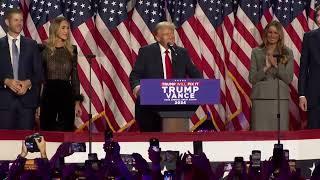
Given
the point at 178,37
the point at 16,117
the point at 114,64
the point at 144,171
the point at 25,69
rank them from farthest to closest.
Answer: the point at 178,37 < the point at 114,64 < the point at 25,69 < the point at 16,117 < the point at 144,171

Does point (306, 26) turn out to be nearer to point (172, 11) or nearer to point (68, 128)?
point (172, 11)

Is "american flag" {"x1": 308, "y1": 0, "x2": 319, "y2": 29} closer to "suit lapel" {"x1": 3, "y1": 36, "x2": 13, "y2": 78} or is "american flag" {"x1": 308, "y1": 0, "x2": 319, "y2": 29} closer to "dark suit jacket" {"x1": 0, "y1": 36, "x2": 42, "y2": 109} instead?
"dark suit jacket" {"x1": 0, "y1": 36, "x2": 42, "y2": 109}

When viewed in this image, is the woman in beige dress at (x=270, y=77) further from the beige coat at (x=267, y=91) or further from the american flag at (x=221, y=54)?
the american flag at (x=221, y=54)

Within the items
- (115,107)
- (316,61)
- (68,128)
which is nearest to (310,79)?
(316,61)

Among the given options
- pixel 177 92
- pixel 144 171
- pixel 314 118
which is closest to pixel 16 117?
pixel 177 92

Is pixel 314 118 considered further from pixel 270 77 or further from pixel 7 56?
pixel 7 56

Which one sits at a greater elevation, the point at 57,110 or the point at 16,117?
the point at 57,110

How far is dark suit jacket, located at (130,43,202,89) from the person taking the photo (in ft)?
23.8

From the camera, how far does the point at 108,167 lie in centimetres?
198

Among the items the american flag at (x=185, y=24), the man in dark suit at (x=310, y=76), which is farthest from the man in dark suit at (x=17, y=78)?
the american flag at (x=185, y=24)

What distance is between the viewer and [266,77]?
27.9 ft

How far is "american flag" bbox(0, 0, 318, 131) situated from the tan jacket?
1.31 m

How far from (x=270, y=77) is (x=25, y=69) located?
2801 millimetres

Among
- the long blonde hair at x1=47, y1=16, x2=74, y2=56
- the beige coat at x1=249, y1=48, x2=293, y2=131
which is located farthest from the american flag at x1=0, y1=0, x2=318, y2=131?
the long blonde hair at x1=47, y1=16, x2=74, y2=56
